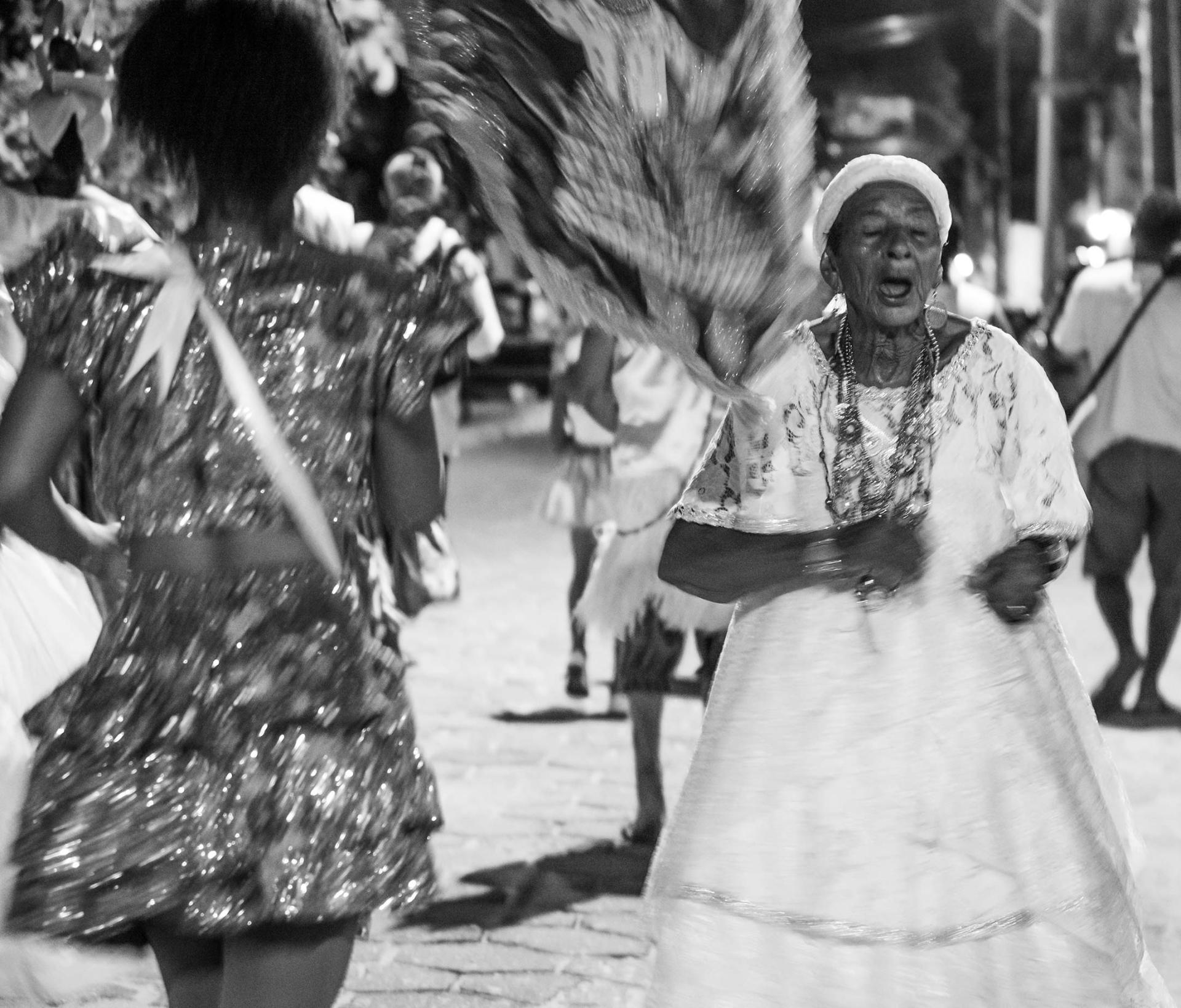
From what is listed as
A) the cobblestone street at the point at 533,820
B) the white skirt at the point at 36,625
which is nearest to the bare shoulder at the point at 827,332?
the cobblestone street at the point at 533,820

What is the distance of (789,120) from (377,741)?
120 cm

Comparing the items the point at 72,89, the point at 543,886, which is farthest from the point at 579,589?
the point at 72,89

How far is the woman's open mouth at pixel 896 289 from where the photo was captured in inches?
132

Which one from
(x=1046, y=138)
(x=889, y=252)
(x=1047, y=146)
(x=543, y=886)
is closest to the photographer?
(x=889, y=252)

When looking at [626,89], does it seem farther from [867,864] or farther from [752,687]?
[867,864]

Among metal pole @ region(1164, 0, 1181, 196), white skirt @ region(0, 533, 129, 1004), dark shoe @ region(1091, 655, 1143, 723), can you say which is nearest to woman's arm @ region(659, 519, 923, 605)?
white skirt @ region(0, 533, 129, 1004)

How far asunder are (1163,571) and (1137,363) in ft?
3.11

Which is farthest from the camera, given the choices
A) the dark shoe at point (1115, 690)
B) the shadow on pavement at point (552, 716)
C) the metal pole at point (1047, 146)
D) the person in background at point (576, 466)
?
the metal pole at point (1047, 146)

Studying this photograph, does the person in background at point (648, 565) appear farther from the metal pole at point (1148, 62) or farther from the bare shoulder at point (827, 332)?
the metal pole at point (1148, 62)

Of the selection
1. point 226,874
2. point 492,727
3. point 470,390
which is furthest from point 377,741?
point 470,390

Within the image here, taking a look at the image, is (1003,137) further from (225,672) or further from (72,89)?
(225,672)

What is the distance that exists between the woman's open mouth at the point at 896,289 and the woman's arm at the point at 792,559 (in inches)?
16.4

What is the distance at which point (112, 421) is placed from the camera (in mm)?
2607

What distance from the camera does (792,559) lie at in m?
3.26
